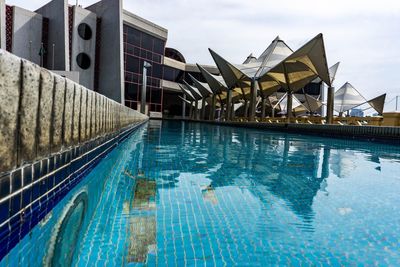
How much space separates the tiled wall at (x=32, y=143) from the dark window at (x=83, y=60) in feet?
113

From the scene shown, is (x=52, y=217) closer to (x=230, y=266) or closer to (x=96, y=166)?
(x=230, y=266)

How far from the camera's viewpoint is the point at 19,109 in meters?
2.51

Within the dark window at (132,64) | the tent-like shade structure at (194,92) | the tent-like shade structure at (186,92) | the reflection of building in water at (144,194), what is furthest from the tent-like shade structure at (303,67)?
the tent-like shade structure at (186,92)

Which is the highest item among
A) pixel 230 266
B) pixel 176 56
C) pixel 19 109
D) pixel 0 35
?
pixel 176 56

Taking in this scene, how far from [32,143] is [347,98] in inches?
2280

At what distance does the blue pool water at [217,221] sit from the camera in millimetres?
2441

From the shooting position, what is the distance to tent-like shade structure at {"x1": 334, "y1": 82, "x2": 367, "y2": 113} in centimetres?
5381

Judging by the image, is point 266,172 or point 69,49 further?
point 69,49

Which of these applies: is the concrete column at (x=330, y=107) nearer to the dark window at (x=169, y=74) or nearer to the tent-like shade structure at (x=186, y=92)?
the dark window at (x=169, y=74)

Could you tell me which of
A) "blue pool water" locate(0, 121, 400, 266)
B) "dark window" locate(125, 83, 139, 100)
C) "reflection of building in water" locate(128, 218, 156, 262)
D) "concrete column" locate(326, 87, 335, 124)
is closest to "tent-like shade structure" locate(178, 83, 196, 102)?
"dark window" locate(125, 83, 139, 100)

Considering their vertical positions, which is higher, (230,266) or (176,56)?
(176,56)

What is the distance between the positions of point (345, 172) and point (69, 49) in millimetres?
34501

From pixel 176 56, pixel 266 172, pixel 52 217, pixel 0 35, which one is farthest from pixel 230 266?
pixel 176 56

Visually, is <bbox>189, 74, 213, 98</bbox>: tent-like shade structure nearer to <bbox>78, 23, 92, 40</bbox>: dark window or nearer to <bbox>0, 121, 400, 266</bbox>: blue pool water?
<bbox>78, 23, 92, 40</bbox>: dark window
